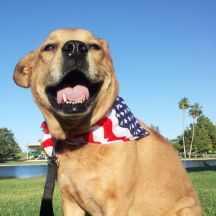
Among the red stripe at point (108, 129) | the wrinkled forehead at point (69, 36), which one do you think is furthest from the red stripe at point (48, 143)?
the wrinkled forehead at point (69, 36)

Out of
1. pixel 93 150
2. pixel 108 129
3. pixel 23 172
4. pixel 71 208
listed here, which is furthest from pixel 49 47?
pixel 23 172

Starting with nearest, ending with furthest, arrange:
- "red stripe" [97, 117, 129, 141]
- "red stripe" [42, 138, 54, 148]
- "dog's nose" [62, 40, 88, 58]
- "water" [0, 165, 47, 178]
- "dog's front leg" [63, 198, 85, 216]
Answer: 1. "dog's nose" [62, 40, 88, 58]
2. "red stripe" [97, 117, 129, 141]
3. "dog's front leg" [63, 198, 85, 216]
4. "red stripe" [42, 138, 54, 148]
5. "water" [0, 165, 47, 178]

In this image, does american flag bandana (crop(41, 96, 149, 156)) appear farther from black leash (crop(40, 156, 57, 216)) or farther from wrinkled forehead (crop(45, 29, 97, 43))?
wrinkled forehead (crop(45, 29, 97, 43))

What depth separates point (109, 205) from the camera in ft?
13.2

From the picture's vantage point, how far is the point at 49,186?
4.81 m

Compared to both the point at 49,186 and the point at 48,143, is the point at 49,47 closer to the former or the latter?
the point at 48,143

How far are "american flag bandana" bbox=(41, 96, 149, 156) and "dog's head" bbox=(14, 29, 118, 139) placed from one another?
0.13 meters

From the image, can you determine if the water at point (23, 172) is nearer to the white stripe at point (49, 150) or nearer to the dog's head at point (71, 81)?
the white stripe at point (49, 150)

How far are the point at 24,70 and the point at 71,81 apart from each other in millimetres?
906

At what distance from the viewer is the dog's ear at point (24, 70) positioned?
4.84 metres

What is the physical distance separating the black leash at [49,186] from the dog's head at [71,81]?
13.0 inches

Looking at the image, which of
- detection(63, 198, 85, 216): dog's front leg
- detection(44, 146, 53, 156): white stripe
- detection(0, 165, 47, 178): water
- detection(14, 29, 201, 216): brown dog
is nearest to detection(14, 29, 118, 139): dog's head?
detection(14, 29, 201, 216): brown dog

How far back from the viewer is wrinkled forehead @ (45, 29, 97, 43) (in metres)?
4.55

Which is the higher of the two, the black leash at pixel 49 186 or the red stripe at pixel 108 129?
the red stripe at pixel 108 129
